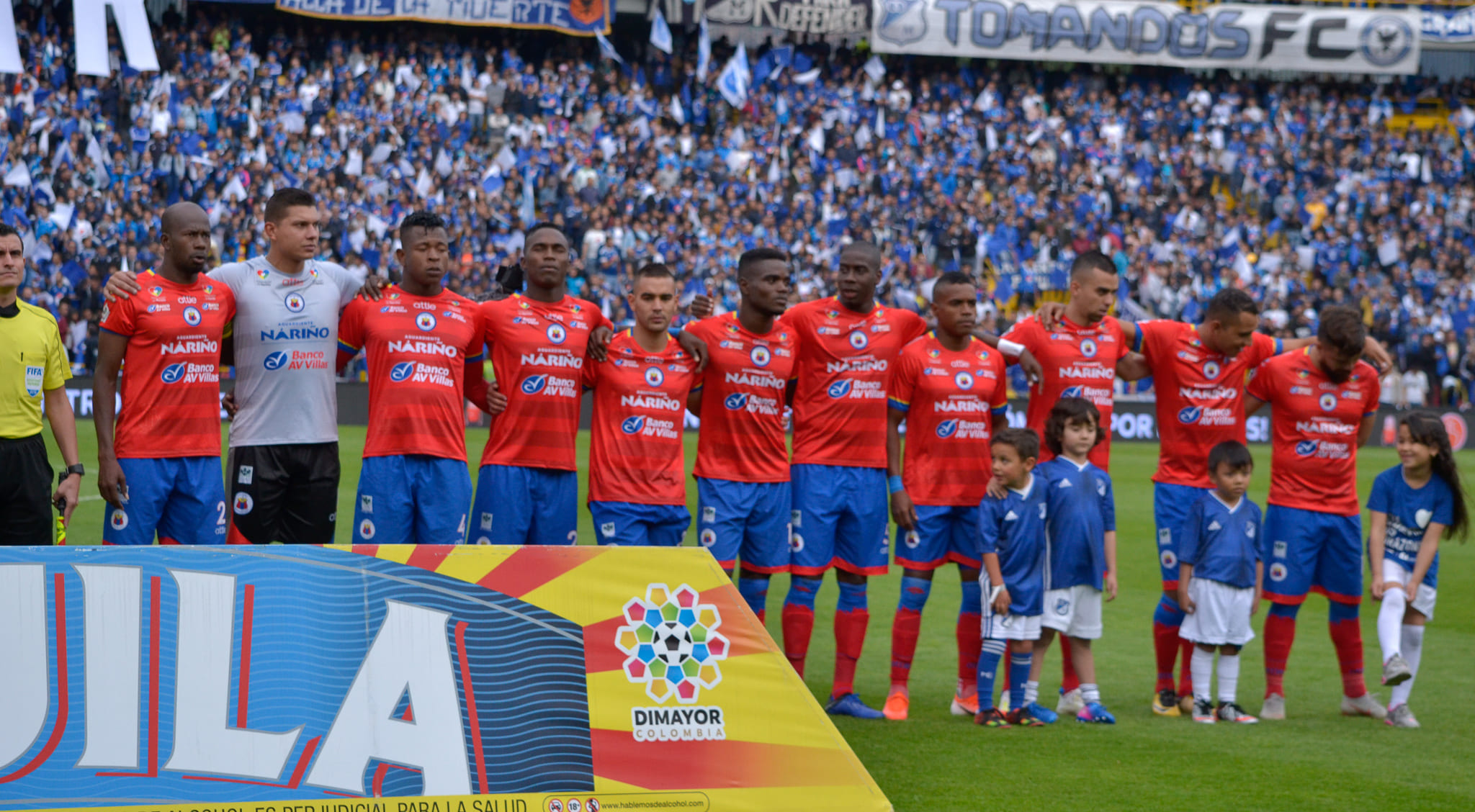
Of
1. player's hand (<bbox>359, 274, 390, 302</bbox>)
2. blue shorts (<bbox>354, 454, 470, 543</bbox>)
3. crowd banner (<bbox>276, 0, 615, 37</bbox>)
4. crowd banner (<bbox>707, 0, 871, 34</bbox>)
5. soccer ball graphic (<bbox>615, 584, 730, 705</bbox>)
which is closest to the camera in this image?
soccer ball graphic (<bbox>615, 584, 730, 705</bbox>)

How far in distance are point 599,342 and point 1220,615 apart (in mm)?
3811

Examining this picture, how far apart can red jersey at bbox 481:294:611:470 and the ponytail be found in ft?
15.8

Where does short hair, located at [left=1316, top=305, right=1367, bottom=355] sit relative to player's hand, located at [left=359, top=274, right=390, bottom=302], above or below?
below

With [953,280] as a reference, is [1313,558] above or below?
below

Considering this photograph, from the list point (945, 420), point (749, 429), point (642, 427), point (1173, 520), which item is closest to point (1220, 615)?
point (1173, 520)

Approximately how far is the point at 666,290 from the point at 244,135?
24474 millimetres

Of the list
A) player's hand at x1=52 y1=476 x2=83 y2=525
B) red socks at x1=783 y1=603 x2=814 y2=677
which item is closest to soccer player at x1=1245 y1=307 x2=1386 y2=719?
red socks at x1=783 y1=603 x2=814 y2=677

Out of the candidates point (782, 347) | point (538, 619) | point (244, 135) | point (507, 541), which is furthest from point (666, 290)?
point (244, 135)

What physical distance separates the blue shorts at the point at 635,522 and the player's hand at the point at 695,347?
2.59 feet

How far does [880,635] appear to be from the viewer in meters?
10.8

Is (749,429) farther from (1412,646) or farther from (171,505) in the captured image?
(1412,646)

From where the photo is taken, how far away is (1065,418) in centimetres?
789

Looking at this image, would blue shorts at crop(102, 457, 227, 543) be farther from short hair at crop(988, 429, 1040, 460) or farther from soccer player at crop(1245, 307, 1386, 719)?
soccer player at crop(1245, 307, 1386, 719)

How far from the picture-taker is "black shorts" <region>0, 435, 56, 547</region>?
23.0ft
